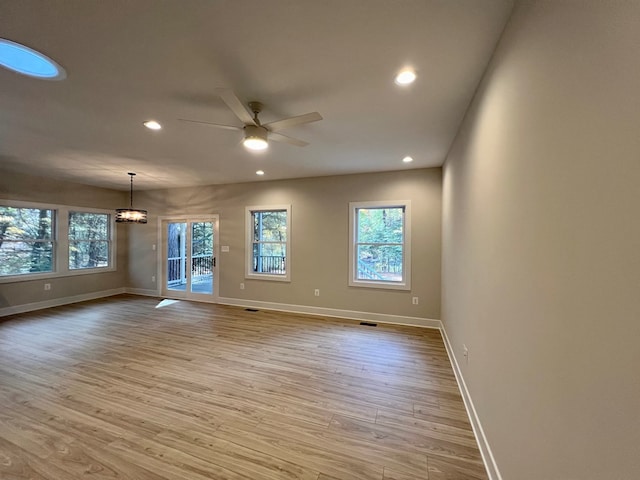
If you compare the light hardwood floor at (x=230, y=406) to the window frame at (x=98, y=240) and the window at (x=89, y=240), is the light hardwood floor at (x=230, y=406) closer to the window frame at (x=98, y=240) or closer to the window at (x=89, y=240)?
the window frame at (x=98, y=240)

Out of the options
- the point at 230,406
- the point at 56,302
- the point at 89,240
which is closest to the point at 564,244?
the point at 230,406

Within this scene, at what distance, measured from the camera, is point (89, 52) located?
170 cm

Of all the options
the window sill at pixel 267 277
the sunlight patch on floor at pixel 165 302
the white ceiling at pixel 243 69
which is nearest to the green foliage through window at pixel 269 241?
the window sill at pixel 267 277

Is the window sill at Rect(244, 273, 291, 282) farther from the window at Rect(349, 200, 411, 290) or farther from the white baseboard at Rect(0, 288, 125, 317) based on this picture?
the white baseboard at Rect(0, 288, 125, 317)

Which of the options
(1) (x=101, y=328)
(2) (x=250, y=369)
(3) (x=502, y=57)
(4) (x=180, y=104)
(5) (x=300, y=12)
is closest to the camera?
(5) (x=300, y=12)

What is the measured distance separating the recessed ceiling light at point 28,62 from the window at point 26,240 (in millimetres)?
4896

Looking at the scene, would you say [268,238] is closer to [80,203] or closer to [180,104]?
[180,104]

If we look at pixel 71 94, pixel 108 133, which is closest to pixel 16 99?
pixel 71 94

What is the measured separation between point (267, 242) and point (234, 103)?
12.8 feet

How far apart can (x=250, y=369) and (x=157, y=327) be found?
236cm

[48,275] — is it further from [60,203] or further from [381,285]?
[381,285]

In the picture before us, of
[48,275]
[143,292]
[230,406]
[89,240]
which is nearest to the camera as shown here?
[230,406]

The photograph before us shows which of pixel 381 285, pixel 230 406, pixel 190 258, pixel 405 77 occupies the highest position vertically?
pixel 405 77

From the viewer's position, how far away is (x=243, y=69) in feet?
6.17
